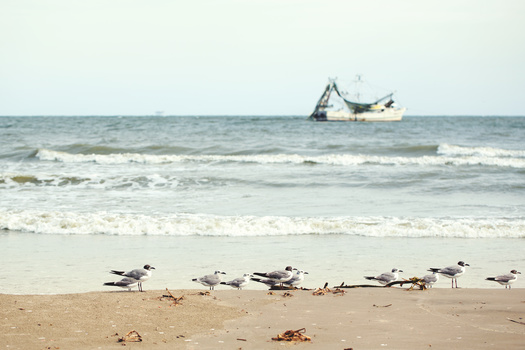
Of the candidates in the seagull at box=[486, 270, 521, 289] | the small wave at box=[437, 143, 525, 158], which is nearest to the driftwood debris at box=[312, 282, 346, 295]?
the seagull at box=[486, 270, 521, 289]

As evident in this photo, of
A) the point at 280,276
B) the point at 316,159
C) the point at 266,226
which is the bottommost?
the point at 266,226

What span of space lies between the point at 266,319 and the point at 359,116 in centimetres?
6182

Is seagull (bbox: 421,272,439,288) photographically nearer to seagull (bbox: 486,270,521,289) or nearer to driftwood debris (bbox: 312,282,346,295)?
seagull (bbox: 486,270,521,289)

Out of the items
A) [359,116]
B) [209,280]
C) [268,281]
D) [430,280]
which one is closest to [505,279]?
[430,280]

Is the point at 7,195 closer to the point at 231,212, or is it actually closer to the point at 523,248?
the point at 231,212

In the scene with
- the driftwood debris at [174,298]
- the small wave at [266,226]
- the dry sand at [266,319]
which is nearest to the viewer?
the dry sand at [266,319]

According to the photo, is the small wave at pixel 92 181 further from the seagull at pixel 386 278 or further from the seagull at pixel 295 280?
the seagull at pixel 386 278

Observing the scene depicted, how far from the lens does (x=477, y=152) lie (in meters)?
25.4

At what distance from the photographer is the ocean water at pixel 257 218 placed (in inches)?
289

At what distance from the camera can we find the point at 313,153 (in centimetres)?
2555

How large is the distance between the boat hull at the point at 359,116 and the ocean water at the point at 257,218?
42275mm

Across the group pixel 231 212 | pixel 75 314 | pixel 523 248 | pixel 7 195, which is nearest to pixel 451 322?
pixel 75 314

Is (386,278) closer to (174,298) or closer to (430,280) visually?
(430,280)

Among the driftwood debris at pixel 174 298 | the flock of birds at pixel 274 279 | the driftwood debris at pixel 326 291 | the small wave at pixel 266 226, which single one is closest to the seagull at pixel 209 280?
the flock of birds at pixel 274 279
